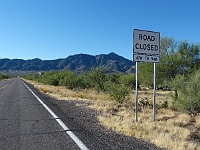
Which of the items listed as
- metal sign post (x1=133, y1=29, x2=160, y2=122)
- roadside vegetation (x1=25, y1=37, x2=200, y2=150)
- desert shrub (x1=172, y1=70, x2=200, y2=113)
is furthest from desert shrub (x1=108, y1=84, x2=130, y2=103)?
metal sign post (x1=133, y1=29, x2=160, y2=122)

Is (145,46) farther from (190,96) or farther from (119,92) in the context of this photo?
(119,92)

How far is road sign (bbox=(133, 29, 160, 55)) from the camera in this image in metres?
10.9

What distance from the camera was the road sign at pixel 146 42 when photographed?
10.9 metres

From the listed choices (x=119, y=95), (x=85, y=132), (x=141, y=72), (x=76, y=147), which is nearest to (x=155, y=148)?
(x=76, y=147)

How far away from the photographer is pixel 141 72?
27.9 m

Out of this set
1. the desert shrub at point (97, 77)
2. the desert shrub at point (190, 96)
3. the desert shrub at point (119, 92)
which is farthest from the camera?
the desert shrub at point (97, 77)

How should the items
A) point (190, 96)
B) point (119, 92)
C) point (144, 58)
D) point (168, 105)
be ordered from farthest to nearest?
point (119, 92) < point (168, 105) < point (190, 96) < point (144, 58)

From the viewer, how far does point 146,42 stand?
11164mm

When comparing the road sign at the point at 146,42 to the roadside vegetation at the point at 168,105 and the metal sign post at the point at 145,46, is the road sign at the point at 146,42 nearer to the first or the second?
the metal sign post at the point at 145,46

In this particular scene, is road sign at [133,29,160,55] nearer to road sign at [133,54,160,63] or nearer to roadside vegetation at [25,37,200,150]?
road sign at [133,54,160,63]

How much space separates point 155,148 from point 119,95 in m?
14.8

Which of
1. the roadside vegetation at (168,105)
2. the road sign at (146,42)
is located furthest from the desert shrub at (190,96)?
the road sign at (146,42)

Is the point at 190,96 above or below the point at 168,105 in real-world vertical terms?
above

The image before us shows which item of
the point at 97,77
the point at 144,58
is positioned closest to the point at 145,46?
the point at 144,58
